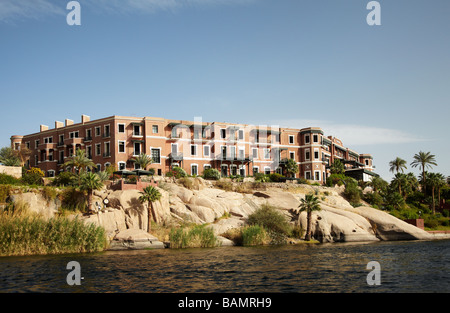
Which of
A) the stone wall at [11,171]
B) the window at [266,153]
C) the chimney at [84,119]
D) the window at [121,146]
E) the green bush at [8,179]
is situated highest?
the chimney at [84,119]

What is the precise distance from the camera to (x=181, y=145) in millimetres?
78500

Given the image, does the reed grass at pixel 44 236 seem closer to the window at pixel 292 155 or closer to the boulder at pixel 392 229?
the boulder at pixel 392 229

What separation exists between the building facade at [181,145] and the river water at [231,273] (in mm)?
40116

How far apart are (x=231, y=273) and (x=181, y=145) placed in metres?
52.7

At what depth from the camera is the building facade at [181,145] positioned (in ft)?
249

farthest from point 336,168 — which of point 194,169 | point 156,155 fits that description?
point 156,155

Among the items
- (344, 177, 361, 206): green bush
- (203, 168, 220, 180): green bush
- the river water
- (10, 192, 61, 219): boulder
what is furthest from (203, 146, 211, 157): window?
the river water

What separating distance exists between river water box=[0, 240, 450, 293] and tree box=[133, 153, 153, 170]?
114 ft

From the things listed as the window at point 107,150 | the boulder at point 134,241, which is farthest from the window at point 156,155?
the boulder at point 134,241

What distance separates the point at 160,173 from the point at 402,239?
137ft

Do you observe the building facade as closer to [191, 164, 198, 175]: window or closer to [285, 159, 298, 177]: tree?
[191, 164, 198, 175]: window

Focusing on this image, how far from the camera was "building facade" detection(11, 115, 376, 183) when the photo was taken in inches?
2985

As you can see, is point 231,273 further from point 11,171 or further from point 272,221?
point 11,171
